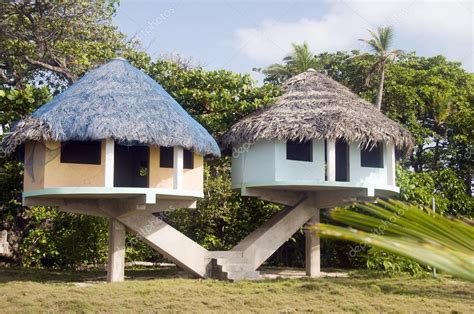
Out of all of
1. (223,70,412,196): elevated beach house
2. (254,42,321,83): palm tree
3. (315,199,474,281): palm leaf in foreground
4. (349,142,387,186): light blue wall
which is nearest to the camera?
(315,199,474,281): palm leaf in foreground

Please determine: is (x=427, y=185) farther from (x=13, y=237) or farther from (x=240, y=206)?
(x=13, y=237)

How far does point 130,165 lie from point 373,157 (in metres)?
6.07

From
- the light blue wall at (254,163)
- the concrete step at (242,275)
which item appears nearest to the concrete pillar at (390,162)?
the light blue wall at (254,163)

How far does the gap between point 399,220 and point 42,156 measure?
1269cm

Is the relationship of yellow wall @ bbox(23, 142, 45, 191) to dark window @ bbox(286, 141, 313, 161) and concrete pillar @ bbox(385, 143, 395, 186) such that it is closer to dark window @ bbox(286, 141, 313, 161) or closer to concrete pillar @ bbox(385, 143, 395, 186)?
dark window @ bbox(286, 141, 313, 161)

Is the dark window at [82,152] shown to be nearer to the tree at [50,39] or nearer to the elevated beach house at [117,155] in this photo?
the elevated beach house at [117,155]

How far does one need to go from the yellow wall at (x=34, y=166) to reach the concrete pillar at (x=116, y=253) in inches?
76.9

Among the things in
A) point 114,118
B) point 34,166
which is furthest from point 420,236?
point 34,166

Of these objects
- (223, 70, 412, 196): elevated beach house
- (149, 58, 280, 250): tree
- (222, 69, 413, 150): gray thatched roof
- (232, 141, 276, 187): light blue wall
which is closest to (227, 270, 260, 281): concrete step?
(223, 70, 412, 196): elevated beach house

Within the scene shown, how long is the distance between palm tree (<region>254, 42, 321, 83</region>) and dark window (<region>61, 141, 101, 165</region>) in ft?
51.2

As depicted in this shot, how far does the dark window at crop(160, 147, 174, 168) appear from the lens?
14.4 meters

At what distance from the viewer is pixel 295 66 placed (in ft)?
94.0

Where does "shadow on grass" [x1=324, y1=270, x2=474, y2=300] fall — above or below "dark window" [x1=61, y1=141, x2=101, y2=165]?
below

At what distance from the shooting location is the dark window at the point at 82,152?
13.8 meters
